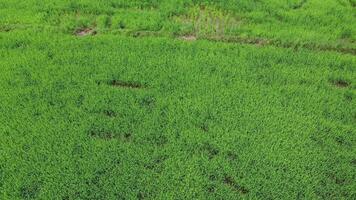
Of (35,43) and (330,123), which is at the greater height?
(35,43)

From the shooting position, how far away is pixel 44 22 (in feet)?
26.7

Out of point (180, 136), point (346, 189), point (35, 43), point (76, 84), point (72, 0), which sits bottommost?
point (346, 189)

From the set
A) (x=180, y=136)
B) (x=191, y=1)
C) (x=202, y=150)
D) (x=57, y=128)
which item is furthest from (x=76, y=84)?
(x=191, y=1)

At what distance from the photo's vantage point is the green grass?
5.01m

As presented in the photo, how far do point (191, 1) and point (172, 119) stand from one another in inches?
160

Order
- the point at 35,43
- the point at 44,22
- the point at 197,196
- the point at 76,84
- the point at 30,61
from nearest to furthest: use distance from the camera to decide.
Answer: the point at 197,196 < the point at 76,84 < the point at 30,61 < the point at 35,43 < the point at 44,22

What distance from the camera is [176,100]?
244 inches

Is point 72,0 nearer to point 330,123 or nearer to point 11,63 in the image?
point 11,63

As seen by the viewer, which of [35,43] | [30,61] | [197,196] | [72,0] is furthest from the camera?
[72,0]

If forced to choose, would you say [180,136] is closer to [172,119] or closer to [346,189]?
[172,119]

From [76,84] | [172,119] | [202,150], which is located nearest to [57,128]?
[76,84]

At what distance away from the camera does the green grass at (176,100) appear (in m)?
5.01

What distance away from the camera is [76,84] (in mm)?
6484

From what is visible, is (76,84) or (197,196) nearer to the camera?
(197,196)
